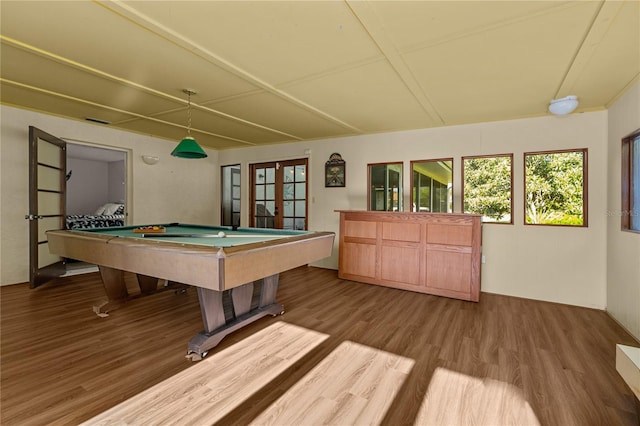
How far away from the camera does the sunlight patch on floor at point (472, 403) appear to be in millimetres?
1579

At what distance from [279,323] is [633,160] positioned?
386 centimetres

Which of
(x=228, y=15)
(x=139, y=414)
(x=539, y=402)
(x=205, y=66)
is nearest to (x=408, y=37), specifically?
(x=228, y=15)

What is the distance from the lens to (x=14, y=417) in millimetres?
1537

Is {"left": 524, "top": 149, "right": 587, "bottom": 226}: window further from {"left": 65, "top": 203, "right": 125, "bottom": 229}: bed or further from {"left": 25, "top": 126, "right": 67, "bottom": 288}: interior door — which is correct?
{"left": 65, "top": 203, "right": 125, "bottom": 229}: bed

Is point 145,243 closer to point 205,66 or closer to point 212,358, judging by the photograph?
point 212,358

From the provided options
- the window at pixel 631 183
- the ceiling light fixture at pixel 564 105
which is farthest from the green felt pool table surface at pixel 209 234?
the window at pixel 631 183

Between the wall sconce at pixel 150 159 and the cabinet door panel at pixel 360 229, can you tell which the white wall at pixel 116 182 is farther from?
the cabinet door panel at pixel 360 229

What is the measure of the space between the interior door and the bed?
1.88 m

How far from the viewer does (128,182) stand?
5.23m

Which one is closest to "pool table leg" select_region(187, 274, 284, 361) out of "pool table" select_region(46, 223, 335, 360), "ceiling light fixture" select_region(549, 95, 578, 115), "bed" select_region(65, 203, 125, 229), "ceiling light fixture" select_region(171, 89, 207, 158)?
"pool table" select_region(46, 223, 335, 360)

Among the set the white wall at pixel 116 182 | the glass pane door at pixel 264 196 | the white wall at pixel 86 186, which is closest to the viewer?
the glass pane door at pixel 264 196

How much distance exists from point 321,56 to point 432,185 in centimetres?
302

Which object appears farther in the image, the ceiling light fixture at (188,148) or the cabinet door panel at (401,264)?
the cabinet door panel at (401,264)

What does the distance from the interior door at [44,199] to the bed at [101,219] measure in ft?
6.15
